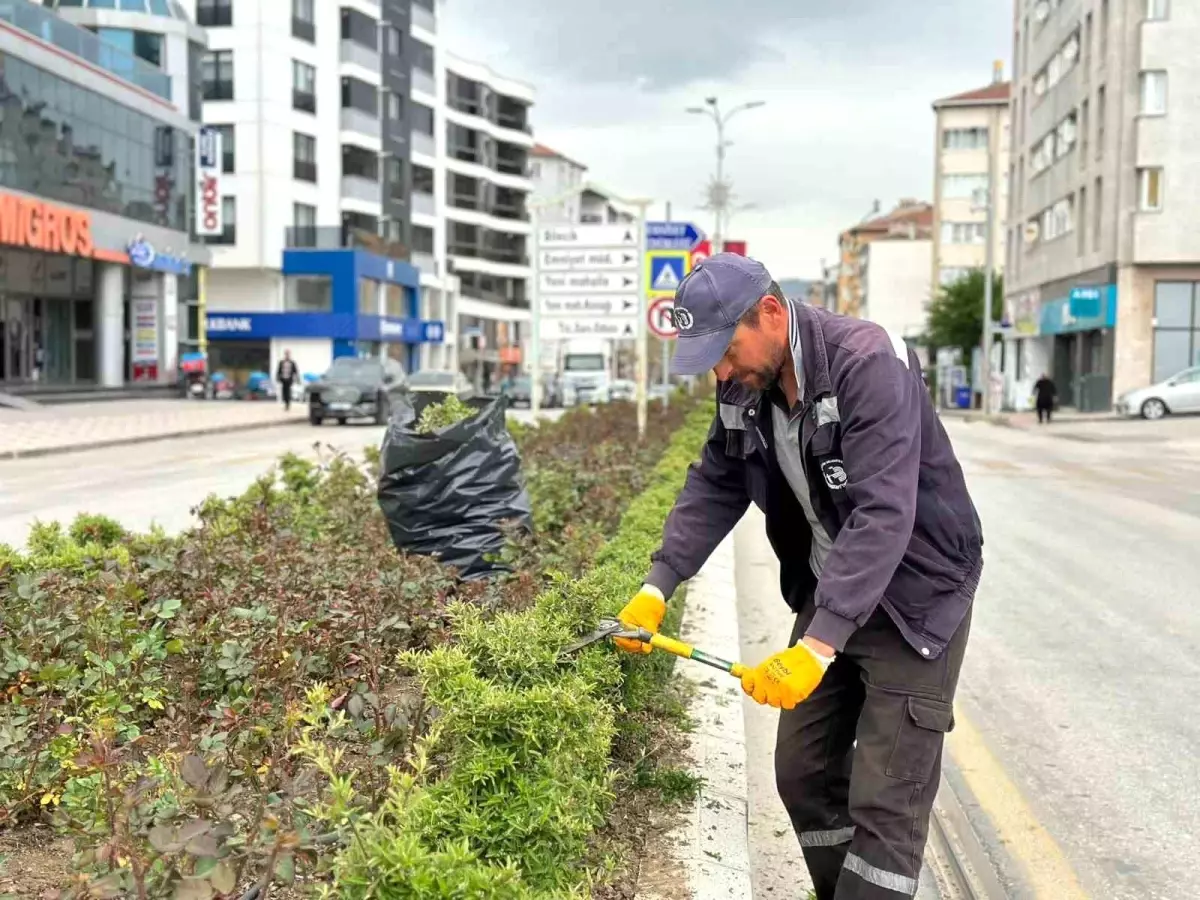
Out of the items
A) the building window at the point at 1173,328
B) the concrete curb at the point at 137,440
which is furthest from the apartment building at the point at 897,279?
the concrete curb at the point at 137,440

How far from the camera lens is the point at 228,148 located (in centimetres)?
5794

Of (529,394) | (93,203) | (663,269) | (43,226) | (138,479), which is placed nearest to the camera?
(138,479)

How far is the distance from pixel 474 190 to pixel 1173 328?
51.6 metres

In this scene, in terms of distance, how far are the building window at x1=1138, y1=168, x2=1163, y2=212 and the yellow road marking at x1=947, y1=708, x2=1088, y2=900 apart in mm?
39458

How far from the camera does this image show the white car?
36.6 metres

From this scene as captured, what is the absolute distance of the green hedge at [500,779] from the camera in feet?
7.61

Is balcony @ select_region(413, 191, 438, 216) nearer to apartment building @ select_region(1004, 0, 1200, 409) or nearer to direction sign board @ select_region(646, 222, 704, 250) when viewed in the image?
apartment building @ select_region(1004, 0, 1200, 409)

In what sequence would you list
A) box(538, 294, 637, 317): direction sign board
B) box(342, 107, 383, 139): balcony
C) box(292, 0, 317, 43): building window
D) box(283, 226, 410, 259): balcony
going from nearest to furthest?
box(538, 294, 637, 317): direction sign board
box(283, 226, 410, 259): balcony
box(292, 0, 317, 43): building window
box(342, 107, 383, 139): balcony

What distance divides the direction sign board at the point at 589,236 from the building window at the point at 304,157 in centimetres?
4636

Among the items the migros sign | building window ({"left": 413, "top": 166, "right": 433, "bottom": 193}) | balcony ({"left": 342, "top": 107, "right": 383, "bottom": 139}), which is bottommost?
the migros sign

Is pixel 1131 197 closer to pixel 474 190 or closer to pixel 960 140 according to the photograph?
pixel 960 140

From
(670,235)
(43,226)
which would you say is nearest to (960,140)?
(43,226)

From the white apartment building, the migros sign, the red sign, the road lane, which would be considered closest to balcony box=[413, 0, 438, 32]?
the white apartment building

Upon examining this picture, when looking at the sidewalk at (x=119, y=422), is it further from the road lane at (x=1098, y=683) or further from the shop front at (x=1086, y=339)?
the shop front at (x=1086, y=339)
